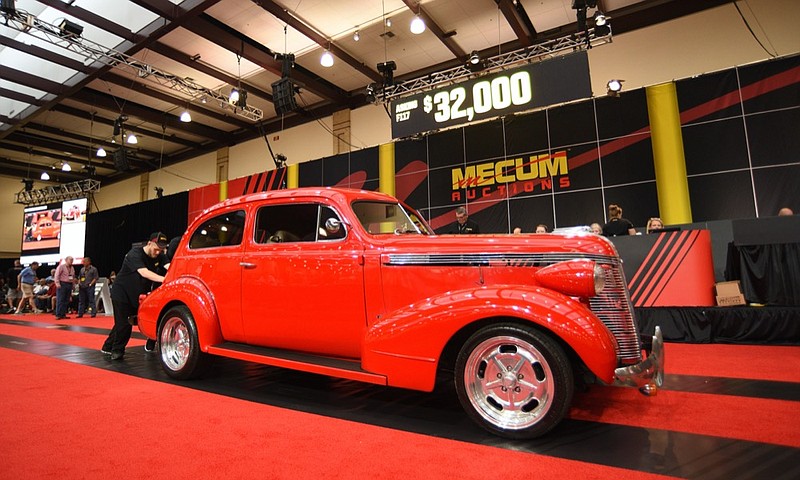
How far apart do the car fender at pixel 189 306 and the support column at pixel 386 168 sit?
323 inches

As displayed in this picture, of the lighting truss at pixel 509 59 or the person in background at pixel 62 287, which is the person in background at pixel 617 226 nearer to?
the lighting truss at pixel 509 59

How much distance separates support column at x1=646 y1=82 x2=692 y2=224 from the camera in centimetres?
841

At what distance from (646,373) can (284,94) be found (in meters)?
10.1

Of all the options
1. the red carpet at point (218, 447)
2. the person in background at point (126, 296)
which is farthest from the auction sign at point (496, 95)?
the red carpet at point (218, 447)

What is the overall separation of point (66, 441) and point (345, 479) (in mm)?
1628

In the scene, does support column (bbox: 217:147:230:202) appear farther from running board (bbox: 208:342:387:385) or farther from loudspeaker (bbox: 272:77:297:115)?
running board (bbox: 208:342:387:385)

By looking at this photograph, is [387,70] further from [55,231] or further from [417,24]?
[55,231]

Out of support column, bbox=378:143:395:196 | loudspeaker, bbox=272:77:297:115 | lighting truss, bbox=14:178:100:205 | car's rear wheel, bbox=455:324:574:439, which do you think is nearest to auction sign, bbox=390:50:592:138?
support column, bbox=378:143:395:196

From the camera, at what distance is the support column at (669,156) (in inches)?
331

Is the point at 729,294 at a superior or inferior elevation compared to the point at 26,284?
inferior

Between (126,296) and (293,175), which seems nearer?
(126,296)

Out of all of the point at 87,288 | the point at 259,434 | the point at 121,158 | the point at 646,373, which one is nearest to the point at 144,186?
the point at 121,158

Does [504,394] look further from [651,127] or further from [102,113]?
[102,113]

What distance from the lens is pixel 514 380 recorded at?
2.28 metres
